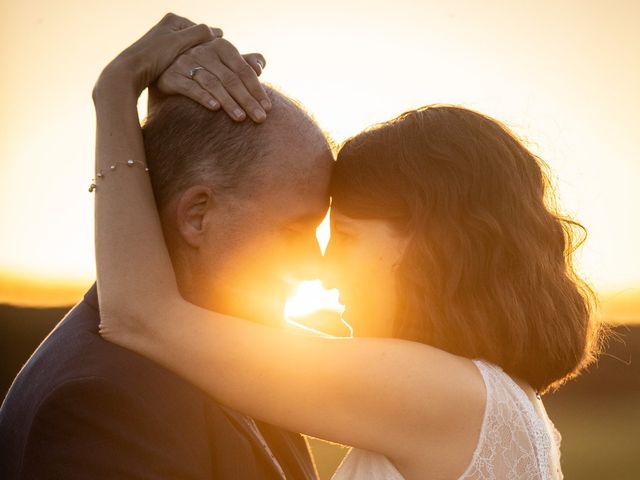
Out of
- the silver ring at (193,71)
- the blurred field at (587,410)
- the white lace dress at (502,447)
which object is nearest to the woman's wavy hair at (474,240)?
the white lace dress at (502,447)

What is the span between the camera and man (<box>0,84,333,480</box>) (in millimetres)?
2412

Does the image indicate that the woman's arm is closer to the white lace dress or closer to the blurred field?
the white lace dress

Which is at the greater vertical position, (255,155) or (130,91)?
(130,91)

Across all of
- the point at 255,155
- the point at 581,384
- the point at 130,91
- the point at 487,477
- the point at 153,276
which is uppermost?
the point at 130,91

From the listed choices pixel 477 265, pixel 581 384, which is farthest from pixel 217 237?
pixel 581 384

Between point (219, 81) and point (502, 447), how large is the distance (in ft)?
5.37

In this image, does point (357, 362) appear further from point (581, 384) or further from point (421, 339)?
point (581, 384)

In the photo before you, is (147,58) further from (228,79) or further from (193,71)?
(228,79)

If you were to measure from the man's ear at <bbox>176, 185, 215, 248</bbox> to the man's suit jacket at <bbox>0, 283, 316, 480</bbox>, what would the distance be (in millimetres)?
461

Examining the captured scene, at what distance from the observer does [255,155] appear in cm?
306

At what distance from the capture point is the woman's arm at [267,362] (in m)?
2.67

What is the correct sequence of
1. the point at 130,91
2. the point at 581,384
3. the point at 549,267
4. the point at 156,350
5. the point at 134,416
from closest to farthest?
the point at 134,416
the point at 156,350
the point at 130,91
the point at 549,267
the point at 581,384

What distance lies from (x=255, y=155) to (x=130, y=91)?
0.50 meters

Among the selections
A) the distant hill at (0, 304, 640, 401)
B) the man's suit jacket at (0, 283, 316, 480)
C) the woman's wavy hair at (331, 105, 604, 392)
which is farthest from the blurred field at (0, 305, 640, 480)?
the man's suit jacket at (0, 283, 316, 480)
